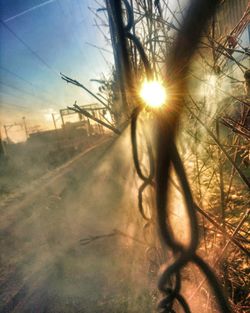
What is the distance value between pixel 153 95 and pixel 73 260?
225 inches

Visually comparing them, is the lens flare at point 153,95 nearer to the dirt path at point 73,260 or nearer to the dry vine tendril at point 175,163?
the dry vine tendril at point 175,163

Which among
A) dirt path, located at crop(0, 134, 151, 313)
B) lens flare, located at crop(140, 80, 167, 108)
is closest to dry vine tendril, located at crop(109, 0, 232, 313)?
lens flare, located at crop(140, 80, 167, 108)

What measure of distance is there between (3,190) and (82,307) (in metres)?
13.6

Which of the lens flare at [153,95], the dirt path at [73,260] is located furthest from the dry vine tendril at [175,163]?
the dirt path at [73,260]

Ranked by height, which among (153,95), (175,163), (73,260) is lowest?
(73,260)

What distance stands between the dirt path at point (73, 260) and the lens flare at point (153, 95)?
286 cm

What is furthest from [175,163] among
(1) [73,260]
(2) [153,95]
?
(1) [73,260]

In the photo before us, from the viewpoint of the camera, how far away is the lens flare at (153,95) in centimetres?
89

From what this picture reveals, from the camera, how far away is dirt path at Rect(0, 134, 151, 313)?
458cm

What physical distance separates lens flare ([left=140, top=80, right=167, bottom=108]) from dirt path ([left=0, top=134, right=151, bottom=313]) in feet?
9.37

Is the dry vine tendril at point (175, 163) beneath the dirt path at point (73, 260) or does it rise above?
above

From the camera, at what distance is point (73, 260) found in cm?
592

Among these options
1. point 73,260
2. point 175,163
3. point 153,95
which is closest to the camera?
point 175,163

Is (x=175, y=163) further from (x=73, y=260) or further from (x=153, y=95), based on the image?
(x=73, y=260)
